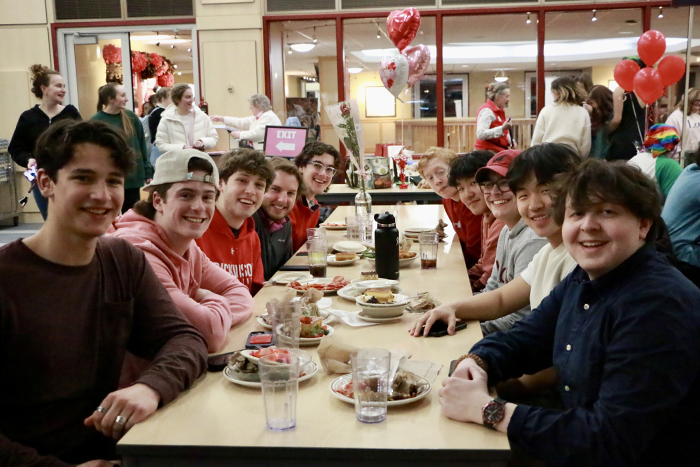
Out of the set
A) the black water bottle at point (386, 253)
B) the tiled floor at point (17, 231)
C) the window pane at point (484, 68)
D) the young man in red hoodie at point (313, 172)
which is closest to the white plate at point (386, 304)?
the black water bottle at point (386, 253)

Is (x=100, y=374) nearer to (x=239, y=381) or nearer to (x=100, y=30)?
(x=239, y=381)

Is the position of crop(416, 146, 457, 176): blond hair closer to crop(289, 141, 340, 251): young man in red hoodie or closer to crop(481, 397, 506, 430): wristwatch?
crop(289, 141, 340, 251): young man in red hoodie

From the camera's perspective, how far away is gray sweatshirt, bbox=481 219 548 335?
2.34 meters

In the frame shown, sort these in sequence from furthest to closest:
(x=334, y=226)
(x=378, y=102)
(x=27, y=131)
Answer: (x=378, y=102), (x=27, y=131), (x=334, y=226)

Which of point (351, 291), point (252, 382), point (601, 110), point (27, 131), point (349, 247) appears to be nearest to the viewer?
point (252, 382)

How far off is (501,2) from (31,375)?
9.07 m

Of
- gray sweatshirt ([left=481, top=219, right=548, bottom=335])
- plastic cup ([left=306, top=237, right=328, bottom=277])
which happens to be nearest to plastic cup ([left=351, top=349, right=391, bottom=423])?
gray sweatshirt ([left=481, top=219, right=548, bottom=335])

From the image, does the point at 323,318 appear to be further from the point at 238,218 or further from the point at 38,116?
the point at 38,116

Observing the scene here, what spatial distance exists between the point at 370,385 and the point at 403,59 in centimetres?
615

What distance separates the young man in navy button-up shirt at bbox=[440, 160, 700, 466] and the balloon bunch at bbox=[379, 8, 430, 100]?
18.6 ft

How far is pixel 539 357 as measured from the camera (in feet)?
6.09

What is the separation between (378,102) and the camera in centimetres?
1089

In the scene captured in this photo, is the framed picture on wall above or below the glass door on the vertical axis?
below

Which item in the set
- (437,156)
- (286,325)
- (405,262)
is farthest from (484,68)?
(286,325)
